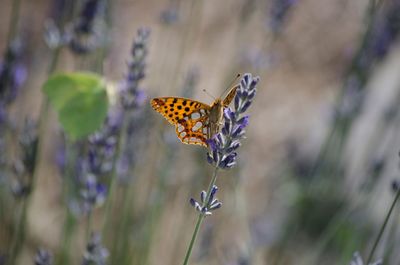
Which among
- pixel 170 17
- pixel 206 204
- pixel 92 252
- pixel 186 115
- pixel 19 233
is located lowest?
pixel 19 233

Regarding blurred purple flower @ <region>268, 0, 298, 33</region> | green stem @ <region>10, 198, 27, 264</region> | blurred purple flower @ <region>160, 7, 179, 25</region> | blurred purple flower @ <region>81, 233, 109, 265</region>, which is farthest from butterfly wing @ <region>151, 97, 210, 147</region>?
blurred purple flower @ <region>160, 7, 179, 25</region>

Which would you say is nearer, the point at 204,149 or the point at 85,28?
the point at 85,28

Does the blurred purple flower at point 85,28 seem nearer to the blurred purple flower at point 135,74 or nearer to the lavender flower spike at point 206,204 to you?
the blurred purple flower at point 135,74

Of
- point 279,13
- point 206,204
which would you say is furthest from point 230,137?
point 279,13

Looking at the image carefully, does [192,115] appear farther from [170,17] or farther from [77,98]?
[170,17]

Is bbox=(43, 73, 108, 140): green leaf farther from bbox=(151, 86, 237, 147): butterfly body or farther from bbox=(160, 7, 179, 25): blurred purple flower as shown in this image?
bbox=(160, 7, 179, 25): blurred purple flower

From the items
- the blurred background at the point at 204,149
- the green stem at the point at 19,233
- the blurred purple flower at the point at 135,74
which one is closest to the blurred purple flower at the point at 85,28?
the blurred background at the point at 204,149

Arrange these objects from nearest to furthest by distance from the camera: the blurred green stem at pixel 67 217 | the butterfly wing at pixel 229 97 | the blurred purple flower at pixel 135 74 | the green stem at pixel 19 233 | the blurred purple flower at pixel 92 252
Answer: the butterfly wing at pixel 229 97 → the blurred purple flower at pixel 92 252 → the blurred purple flower at pixel 135 74 → the green stem at pixel 19 233 → the blurred green stem at pixel 67 217
